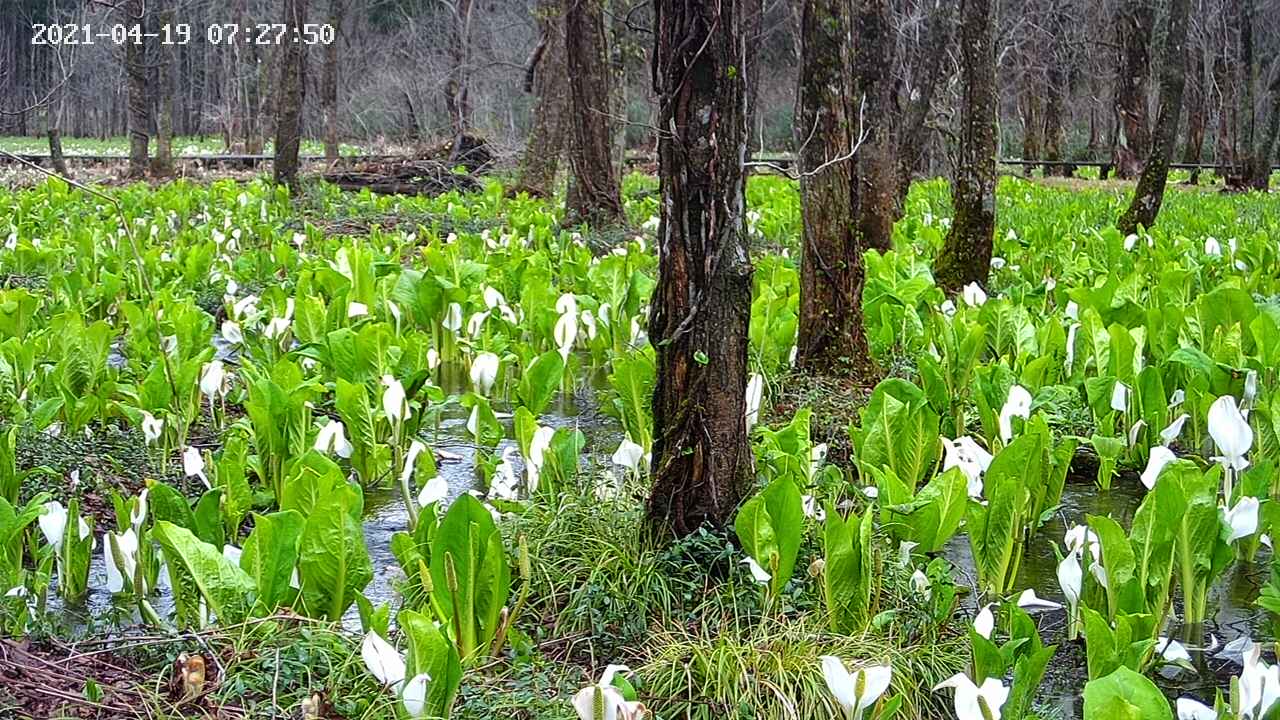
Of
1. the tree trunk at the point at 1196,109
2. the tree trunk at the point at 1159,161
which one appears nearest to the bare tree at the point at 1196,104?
the tree trunk at the point at 1196,109

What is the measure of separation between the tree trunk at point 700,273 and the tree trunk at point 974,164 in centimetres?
464

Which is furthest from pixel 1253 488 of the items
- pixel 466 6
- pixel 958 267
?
pixel 466 6

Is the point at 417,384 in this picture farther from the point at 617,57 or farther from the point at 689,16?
the point at 617,57

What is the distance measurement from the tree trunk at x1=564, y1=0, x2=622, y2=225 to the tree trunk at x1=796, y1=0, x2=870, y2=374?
583 cm

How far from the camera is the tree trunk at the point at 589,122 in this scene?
11164mm

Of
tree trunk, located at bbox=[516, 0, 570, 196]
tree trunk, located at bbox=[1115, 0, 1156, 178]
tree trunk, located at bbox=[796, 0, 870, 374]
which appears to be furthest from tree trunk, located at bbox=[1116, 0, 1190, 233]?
tree trunk, located at bbox=[1115, 0, 1156, 178]

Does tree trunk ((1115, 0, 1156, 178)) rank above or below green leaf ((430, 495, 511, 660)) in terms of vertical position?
above

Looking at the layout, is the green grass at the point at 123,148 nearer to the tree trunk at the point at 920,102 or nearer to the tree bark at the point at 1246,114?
the tree trunk at the point at 920,102

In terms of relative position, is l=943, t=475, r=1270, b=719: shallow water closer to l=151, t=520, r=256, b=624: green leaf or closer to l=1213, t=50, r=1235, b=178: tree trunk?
l=151, t=520, r=256, b=624: green leaf

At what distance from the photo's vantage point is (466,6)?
2342 centimetres

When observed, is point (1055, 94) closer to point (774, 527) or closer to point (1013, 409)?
point (1013, 409)

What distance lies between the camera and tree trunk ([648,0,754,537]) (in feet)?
10.2

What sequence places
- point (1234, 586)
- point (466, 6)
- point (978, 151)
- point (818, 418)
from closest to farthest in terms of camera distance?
point (1234, 586) → point (818, 418) → point (978, 151) → point (466, 6)

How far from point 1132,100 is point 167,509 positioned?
59.4ft
